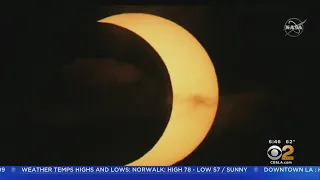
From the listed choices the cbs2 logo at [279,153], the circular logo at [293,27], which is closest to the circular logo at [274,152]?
the cbs2 logo at [279,153]

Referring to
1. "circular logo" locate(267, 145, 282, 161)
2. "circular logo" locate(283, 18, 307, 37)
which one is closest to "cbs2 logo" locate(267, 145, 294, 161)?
"circular logo" locate(267, 145, 282, 161)

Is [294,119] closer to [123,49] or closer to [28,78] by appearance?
[123,49]

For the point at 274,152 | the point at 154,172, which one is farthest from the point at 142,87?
the point at 274,152

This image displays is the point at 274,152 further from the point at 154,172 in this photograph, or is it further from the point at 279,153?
the point at 154,172

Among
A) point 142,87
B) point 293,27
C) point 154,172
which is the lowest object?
point 154,172

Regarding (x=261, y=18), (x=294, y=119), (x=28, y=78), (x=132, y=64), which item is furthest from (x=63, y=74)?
(x=294, y=119)

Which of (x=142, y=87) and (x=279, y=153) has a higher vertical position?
(x=142, y=87)
